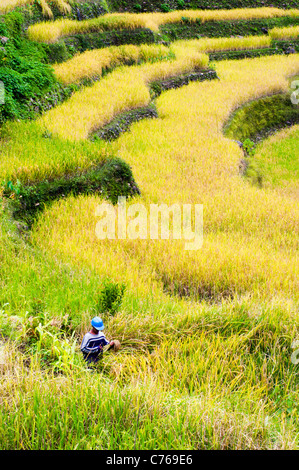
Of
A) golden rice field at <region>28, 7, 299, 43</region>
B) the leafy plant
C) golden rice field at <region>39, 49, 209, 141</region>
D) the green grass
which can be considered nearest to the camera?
the leafy plant

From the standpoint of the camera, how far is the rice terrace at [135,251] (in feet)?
7.17

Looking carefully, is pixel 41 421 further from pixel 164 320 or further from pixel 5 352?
pixel 164 320

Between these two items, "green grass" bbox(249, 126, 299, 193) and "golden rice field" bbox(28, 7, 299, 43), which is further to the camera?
"golden rice field" bbox(28, 7, 299, 43)

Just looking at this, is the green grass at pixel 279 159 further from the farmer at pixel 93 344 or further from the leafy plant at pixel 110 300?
the farmer at pixel 93 344

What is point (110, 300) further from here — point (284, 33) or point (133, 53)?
point (284, 33)

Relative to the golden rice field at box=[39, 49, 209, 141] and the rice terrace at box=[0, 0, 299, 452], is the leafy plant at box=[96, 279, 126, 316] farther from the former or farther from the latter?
the golden rice field at box=[39, 49, 209, 141]

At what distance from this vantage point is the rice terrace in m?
2.19

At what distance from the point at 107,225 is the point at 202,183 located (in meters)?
2.79

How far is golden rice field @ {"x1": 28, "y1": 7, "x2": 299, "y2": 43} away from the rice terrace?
0.11 m

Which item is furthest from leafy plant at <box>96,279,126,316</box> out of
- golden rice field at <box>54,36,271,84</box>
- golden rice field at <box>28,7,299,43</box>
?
golden rice field at <box>28,7,299,43</box>

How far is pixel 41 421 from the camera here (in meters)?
2.04

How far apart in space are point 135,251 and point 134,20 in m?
12.3

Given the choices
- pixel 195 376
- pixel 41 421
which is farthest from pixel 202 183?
pixel 41 421

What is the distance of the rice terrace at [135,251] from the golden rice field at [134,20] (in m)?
0.11
